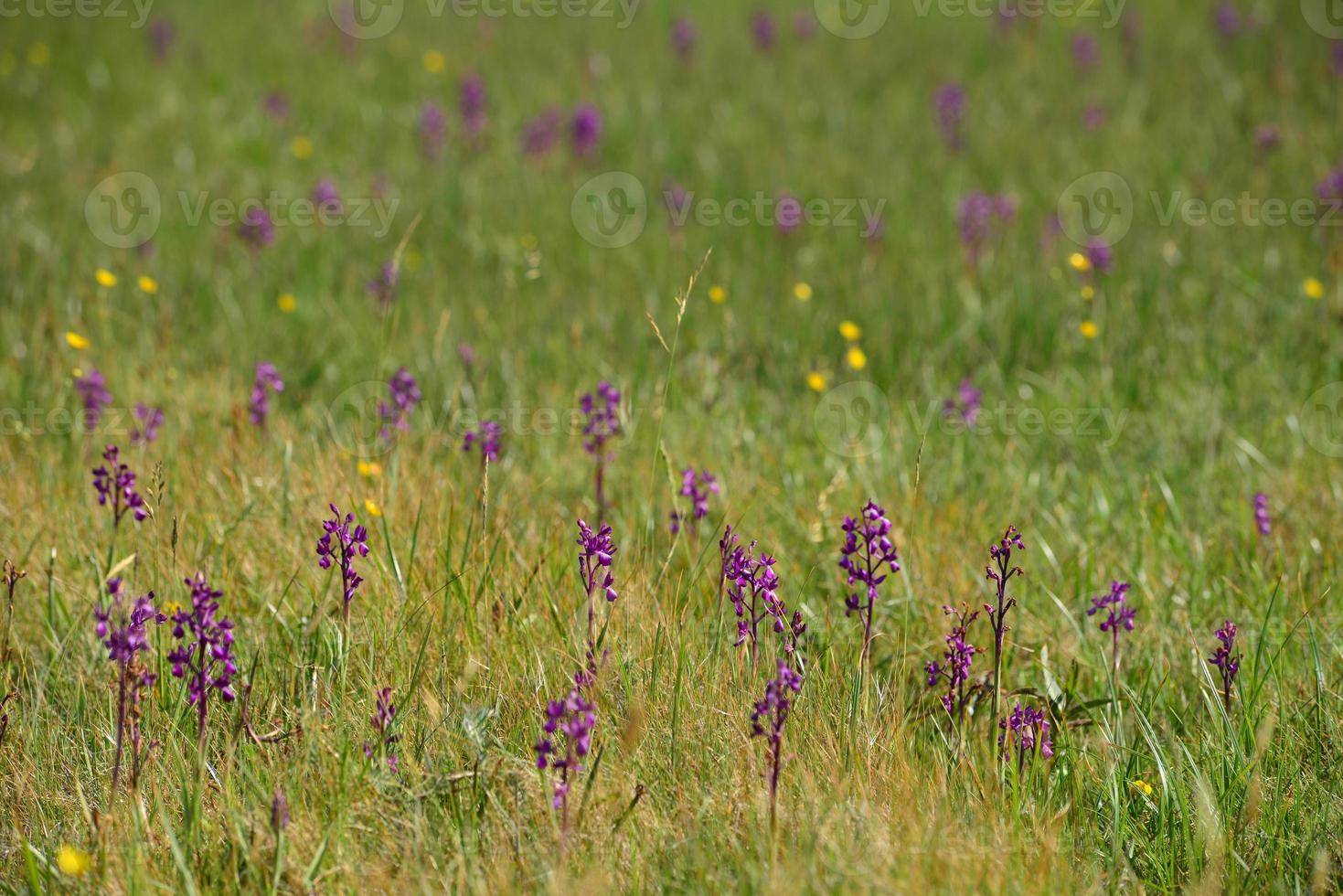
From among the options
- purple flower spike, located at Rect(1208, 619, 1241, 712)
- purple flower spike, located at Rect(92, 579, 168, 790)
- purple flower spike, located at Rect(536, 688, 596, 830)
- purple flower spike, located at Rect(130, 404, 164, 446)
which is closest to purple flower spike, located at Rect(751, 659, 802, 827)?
purple flower spike, located at Rect(536, 688, 596, 830)

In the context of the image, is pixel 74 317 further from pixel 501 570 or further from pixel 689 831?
pixel 689 831

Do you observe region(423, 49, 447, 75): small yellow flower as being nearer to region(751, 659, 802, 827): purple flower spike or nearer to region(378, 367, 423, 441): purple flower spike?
region(378, 367, 423, 441): purple flower spike

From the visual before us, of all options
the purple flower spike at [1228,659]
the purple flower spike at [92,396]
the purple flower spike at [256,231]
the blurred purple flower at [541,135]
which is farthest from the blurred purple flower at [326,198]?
the purple flower spike at [1228,659]

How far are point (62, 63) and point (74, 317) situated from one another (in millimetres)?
4947

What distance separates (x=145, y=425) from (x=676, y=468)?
1.69 m

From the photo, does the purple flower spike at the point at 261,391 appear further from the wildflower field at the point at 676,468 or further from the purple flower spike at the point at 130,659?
the purple flower spike at the point at 130,659

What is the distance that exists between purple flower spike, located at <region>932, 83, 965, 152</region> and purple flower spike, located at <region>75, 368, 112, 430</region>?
16.8ft

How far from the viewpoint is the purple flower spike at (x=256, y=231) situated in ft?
18.3

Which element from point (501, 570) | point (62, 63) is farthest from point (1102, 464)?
point (62, 63)

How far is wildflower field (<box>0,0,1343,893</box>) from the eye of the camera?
6.45ft

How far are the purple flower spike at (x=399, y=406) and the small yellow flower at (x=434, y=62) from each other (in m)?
5.89

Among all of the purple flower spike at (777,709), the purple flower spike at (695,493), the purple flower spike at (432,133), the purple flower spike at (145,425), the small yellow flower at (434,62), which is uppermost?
the small yellow flower at (434,62)

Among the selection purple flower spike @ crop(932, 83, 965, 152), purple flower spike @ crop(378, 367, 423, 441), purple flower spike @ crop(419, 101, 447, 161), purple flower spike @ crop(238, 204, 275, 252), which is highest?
purple flower spike @ crop(932, 83, 965, 152)

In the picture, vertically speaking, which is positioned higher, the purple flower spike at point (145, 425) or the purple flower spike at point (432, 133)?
the purple flower spike at point (432, 133)
